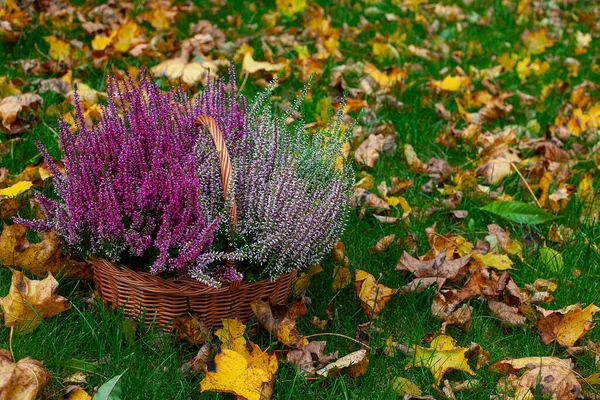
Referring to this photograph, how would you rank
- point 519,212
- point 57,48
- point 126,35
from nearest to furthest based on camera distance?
point 519,212 < point 57,48 < point 126,35

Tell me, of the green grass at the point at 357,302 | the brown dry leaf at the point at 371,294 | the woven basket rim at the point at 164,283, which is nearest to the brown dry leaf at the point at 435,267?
the green grass at the point at 357,302

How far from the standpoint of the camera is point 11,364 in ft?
5.19

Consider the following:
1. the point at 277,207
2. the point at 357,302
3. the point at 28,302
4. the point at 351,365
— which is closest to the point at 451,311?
the point at 357,302

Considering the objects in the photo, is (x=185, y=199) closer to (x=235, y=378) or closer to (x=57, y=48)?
(x=235, y=378)

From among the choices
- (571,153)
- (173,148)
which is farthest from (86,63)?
(571,153)

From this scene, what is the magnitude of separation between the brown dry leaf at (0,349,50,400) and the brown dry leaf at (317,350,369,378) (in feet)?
2.38

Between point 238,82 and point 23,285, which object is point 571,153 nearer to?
point 238,82

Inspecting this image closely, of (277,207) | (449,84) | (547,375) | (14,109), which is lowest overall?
(449,84)

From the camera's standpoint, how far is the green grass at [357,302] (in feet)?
5.97

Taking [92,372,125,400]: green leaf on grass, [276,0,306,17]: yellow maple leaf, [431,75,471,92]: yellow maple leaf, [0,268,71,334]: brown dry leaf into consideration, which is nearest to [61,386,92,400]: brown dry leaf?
[92,372,125,400]: green leaf on grass

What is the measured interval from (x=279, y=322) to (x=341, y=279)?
0.34 meters

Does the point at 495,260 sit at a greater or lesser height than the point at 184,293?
lesser

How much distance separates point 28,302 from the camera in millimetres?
1848

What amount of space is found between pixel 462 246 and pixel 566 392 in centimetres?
76
